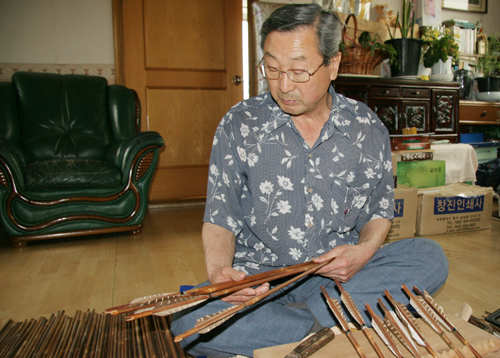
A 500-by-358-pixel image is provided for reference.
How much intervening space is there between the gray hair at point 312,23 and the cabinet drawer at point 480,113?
10.4ft

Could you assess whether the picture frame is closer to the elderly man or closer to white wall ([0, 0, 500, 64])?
white wall ([0, 0, 500, 64])

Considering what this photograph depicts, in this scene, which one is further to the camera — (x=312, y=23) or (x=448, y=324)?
(x=312, y=23)

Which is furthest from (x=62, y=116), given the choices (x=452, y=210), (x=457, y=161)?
(x=457, y=161)

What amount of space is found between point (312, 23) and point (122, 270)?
1497 mm

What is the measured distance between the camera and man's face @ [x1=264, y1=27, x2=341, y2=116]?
3.09 feet

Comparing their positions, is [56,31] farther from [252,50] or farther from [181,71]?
[252,50]

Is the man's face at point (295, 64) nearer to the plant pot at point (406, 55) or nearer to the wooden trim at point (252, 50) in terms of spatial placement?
the wooden trim at point (252, 50)

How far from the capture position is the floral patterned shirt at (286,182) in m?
1.02

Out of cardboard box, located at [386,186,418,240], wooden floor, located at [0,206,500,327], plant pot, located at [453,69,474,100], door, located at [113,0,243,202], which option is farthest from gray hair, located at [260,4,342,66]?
plant pot, located at [453,69,474,100]

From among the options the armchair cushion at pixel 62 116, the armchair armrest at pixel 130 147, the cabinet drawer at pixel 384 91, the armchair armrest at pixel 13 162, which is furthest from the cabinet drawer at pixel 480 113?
the armchair armrest at pixel 13 162

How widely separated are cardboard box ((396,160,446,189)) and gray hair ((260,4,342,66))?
5.73 ft

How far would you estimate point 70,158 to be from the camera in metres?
2.70

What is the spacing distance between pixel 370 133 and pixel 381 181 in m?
0.15

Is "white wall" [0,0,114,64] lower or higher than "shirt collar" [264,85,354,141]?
higher
